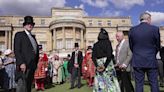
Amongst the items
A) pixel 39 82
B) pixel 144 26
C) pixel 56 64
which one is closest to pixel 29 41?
pixel 144 26

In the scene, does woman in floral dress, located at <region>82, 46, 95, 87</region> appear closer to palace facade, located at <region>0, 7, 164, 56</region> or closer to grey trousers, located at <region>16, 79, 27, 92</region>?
grey trousers, located at <region>16, 79, 27, 92</region>

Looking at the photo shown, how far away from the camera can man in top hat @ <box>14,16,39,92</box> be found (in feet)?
22.7

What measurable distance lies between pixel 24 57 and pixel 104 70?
1954 mm

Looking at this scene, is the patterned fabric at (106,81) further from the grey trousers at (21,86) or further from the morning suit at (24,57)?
the grey trousers at (21,86)

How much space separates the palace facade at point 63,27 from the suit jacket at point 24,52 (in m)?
58.6

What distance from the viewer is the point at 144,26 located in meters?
7.48

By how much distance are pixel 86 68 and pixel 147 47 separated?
29.8 ft

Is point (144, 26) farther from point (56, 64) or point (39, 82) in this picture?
point (56, 64)

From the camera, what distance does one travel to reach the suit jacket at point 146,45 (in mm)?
7366

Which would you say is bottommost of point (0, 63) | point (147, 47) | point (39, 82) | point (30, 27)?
point (39, 82)

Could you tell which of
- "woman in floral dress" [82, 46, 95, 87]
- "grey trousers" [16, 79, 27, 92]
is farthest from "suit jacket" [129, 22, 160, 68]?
"woman in floral dress" [82, 46, 95, 87]

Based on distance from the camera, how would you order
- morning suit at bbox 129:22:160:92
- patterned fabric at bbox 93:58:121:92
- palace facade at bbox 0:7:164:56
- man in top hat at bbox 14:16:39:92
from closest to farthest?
man in top hat at bbox 14:16:39:92, morning suit at bbox 129:22:160:92, patterned fabric at bbox 93:58:121:92, palace facade at bbox 0:7:164:56

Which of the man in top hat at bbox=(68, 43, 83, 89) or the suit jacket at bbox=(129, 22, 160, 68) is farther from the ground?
the suit jacket at bbox=(129, 22, 160, 68)

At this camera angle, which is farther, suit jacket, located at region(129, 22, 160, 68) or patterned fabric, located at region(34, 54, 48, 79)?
patterned fabric, located at region(34, 54, 48, 79)
